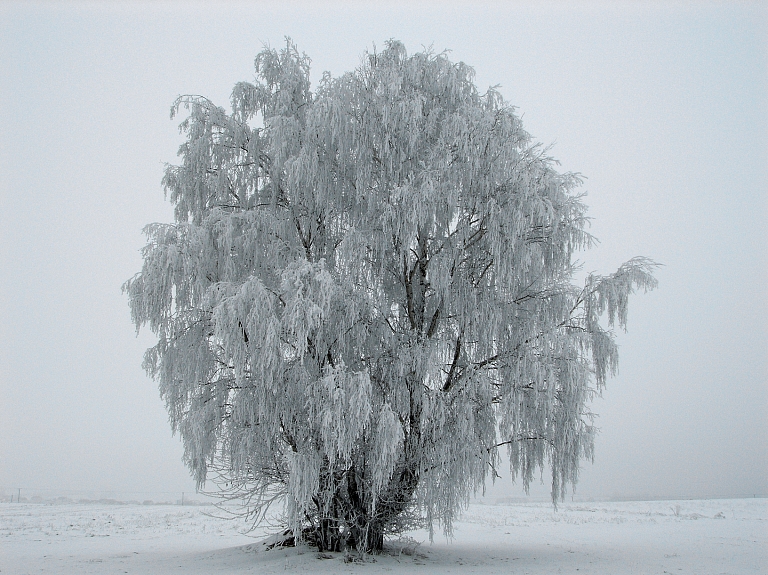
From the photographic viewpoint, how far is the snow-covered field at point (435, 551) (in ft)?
32.6

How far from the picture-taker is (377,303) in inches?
425

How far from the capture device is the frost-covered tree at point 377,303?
989cm

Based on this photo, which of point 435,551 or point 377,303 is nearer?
point 377,303

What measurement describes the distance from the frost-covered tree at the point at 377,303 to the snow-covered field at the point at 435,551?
0.86 meters

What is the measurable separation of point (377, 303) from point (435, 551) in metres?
5.65

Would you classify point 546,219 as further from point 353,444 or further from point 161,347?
point 161,347

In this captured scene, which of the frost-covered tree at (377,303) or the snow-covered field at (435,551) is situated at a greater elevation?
the frost-covered tree at (377,303)

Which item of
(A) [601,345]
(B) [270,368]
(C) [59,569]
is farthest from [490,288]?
(C) [59,569]

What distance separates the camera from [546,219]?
1044 centimetres

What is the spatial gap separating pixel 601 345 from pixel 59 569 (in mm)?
9812

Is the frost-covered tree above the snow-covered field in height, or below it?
above

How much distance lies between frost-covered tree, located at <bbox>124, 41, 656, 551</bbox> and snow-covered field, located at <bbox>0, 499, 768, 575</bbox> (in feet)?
2.82

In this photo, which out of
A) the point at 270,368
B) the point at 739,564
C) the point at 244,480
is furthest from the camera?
the point at 244,480

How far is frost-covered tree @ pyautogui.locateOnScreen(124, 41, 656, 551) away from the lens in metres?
9.89
